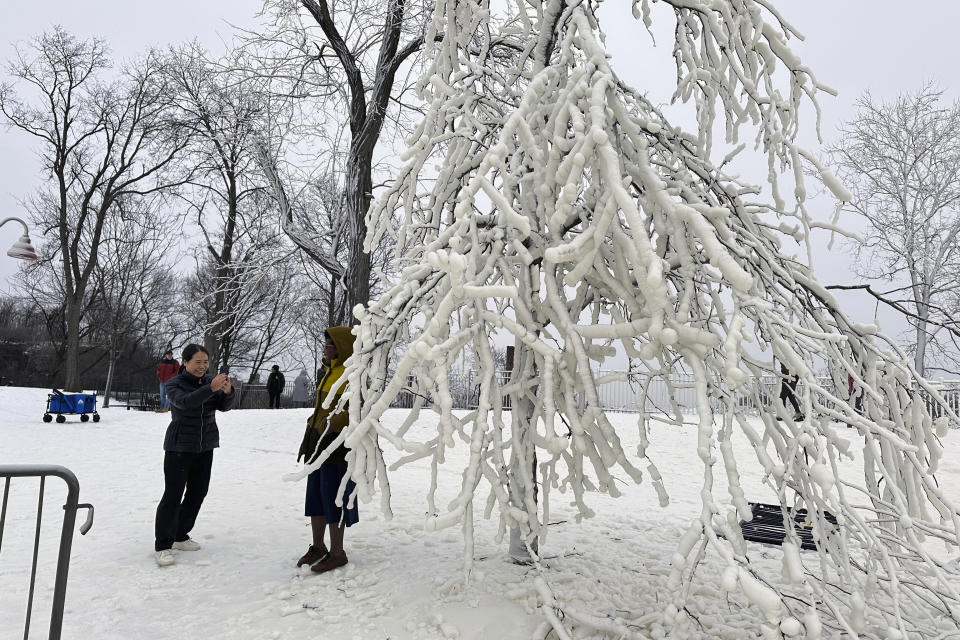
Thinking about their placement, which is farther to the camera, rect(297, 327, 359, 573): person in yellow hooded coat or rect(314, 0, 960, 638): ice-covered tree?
rect(297, 327, 359, 573): person in yellow hooded coat

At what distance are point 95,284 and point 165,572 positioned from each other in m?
25.1

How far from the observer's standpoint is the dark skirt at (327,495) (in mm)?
3803

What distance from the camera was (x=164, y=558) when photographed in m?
4.03

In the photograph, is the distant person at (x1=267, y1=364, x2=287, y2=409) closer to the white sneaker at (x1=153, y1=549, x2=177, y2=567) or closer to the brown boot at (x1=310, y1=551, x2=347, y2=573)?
the white sneaker at (x1=153, y1=549, x2=177, y2=567)

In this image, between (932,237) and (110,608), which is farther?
(932,237)

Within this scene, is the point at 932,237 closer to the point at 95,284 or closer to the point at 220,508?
the point at 220,508

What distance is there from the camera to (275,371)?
680 inches

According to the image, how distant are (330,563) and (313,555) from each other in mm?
188

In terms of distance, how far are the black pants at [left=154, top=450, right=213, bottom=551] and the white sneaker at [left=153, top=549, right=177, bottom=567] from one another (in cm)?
4

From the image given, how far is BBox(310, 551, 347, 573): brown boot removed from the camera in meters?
3.84

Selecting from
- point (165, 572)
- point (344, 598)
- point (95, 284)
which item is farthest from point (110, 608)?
point (95, 284)

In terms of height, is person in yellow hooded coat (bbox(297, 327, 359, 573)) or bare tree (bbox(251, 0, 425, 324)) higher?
bare tree (bbox(251, 0, 425, 324))

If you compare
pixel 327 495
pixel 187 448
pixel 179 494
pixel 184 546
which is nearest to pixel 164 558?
pixel 184 546

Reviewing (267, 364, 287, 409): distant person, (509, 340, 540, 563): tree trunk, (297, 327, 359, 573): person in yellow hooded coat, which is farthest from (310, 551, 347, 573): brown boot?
(267, 364, 287, 409): distant person
